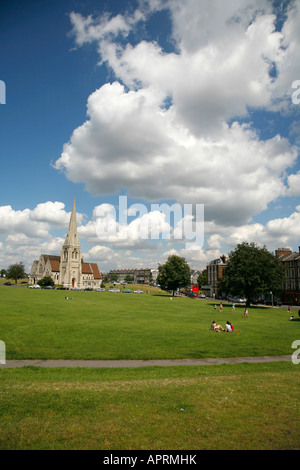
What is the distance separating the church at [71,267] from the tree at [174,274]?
2141 inches

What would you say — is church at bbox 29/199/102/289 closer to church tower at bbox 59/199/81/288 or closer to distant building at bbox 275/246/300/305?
church tower at bbox 59/199/81/288

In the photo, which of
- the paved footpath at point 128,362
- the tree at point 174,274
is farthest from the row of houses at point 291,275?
the paved footpath at point 128,362

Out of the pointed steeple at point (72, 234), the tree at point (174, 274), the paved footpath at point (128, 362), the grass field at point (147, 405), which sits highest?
the pointed steeple at point (72, 234)

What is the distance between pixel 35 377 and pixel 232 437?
8741mm

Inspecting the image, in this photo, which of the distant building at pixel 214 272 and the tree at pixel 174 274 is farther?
the distant building at pixel 214 272

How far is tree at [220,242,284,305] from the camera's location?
201 feet

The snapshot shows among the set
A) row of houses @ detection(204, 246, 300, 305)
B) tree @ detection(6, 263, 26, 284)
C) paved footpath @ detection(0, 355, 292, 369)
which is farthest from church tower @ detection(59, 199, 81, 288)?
paved footpath @ detection(0, 355, 292, 369)

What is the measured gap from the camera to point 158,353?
695 inches

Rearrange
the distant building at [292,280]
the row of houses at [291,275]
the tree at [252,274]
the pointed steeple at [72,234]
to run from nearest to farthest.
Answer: the tree at [252,274], the distant building at [292,280], the row of houses at [291,275], the pointed steeple at [72,234]

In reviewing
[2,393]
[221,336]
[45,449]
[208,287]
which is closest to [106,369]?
[2,393]

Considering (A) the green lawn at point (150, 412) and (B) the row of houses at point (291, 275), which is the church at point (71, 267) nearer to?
(B) the row of houses at point (291, 275)

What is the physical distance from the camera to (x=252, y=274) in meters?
61.6

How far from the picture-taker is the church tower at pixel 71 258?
139500mm
